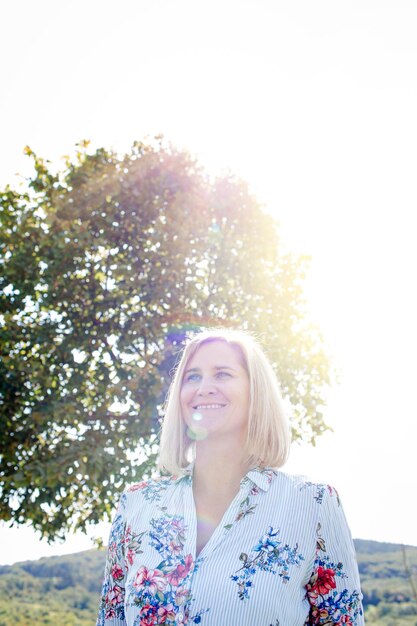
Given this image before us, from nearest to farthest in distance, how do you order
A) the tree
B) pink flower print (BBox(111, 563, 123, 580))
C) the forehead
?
pink flower print (BBox(111, 563, 123, 580))
the forehead
the tree

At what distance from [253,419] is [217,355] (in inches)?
22.5

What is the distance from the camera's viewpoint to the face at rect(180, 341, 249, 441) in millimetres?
4395

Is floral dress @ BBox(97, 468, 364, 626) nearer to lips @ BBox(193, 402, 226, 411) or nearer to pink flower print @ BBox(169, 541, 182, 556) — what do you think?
pink flower print @ BBox(169, 541, 182, 556)

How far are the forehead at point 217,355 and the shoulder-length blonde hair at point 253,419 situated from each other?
0.03 metres

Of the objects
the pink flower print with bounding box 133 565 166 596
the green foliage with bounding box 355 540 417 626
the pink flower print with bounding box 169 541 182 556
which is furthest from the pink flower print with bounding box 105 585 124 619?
the green foliage with bounding box 355 540 417 626

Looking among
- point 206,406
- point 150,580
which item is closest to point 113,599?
point 150,580

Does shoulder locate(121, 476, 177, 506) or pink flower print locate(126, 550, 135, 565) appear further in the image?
shoulder locate(121, 476, 177, 506)

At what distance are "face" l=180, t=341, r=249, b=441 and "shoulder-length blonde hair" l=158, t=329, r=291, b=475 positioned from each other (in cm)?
6

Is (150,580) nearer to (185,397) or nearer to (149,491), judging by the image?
(149,491)

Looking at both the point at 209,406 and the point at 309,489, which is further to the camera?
the point at 209,406

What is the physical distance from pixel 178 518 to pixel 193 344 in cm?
137

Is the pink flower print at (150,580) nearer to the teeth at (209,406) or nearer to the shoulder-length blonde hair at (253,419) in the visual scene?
the shoulder-length blonde hair at (253,419)

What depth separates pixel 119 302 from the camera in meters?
15.5

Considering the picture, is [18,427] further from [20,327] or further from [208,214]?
[208,214]
